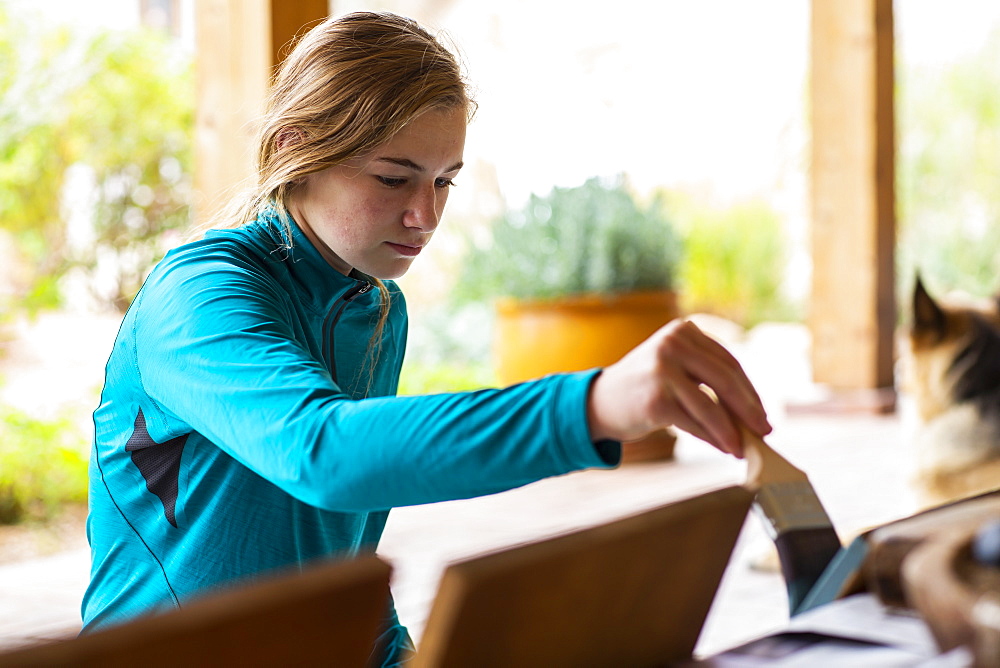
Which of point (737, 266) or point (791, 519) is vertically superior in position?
point (791, 519)

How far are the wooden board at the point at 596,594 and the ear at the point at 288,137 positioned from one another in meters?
0.81

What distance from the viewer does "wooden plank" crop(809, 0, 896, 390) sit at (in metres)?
6.29

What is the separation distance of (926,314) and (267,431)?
2501 millimetres

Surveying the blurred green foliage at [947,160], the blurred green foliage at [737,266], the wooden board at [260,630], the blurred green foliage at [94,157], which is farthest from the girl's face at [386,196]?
the blurred green foliage at [947,160]

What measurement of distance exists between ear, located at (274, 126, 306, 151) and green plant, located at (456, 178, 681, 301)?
386cm

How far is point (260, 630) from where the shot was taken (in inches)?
23.2

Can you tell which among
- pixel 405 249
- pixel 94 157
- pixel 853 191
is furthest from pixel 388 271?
pixel 853 191

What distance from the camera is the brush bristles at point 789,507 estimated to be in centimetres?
92

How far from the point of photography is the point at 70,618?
285 centimetres

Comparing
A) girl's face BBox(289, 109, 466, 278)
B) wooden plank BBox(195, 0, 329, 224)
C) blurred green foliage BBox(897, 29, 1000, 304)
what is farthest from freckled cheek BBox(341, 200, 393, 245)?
blurred green foliage BBox(897, 29, 1000, 304)

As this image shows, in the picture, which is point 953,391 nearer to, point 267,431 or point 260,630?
point 267,431

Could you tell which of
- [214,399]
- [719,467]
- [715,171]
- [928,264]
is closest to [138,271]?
[719,467]

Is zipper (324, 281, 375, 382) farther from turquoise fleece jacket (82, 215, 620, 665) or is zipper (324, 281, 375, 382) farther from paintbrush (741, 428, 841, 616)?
paintbrush (741, 428, 841, 616)

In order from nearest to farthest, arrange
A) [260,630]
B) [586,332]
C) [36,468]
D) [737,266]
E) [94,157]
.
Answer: [260,630] < [36,468] < [586,332] < [94,157] < [737,266]
